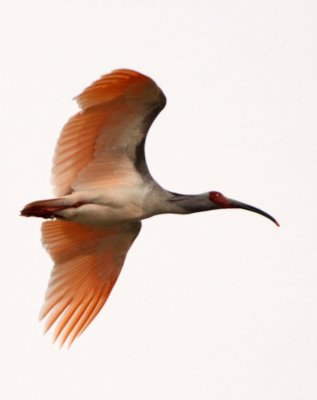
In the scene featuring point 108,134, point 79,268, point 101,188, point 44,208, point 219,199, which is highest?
point 108,134

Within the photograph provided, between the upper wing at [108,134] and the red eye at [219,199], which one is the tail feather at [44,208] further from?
the red eye at [219,199]

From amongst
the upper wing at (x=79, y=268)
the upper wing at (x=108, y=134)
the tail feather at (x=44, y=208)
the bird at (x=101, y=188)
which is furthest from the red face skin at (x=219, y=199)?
the tail feather at (x=44, y=208)

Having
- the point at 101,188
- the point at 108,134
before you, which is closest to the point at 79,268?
the point at 101,188

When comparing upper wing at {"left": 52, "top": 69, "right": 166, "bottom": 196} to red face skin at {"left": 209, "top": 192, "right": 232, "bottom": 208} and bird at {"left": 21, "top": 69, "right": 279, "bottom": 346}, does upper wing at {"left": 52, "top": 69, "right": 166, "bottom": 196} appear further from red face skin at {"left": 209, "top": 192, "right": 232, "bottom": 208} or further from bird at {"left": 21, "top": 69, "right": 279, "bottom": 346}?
red face skin at {"left": 209, "top": 192, "right": 232, "bottom": 208}

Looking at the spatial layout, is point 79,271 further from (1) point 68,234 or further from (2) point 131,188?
(2) point 131,188

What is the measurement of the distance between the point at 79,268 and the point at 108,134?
2.30 metres

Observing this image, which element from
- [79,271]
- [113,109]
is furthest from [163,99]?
[79,271]

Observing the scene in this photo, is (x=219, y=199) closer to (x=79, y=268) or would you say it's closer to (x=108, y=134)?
(x=108, y=134)

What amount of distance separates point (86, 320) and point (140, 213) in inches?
77.0

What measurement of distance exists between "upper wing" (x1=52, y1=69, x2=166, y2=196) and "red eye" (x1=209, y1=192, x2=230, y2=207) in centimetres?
93

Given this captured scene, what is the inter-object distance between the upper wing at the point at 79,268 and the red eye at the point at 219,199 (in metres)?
1.26

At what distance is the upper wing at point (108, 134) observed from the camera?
54.5 feet

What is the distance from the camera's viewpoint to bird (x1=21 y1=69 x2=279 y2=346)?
662 inches

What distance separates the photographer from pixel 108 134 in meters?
17.3
